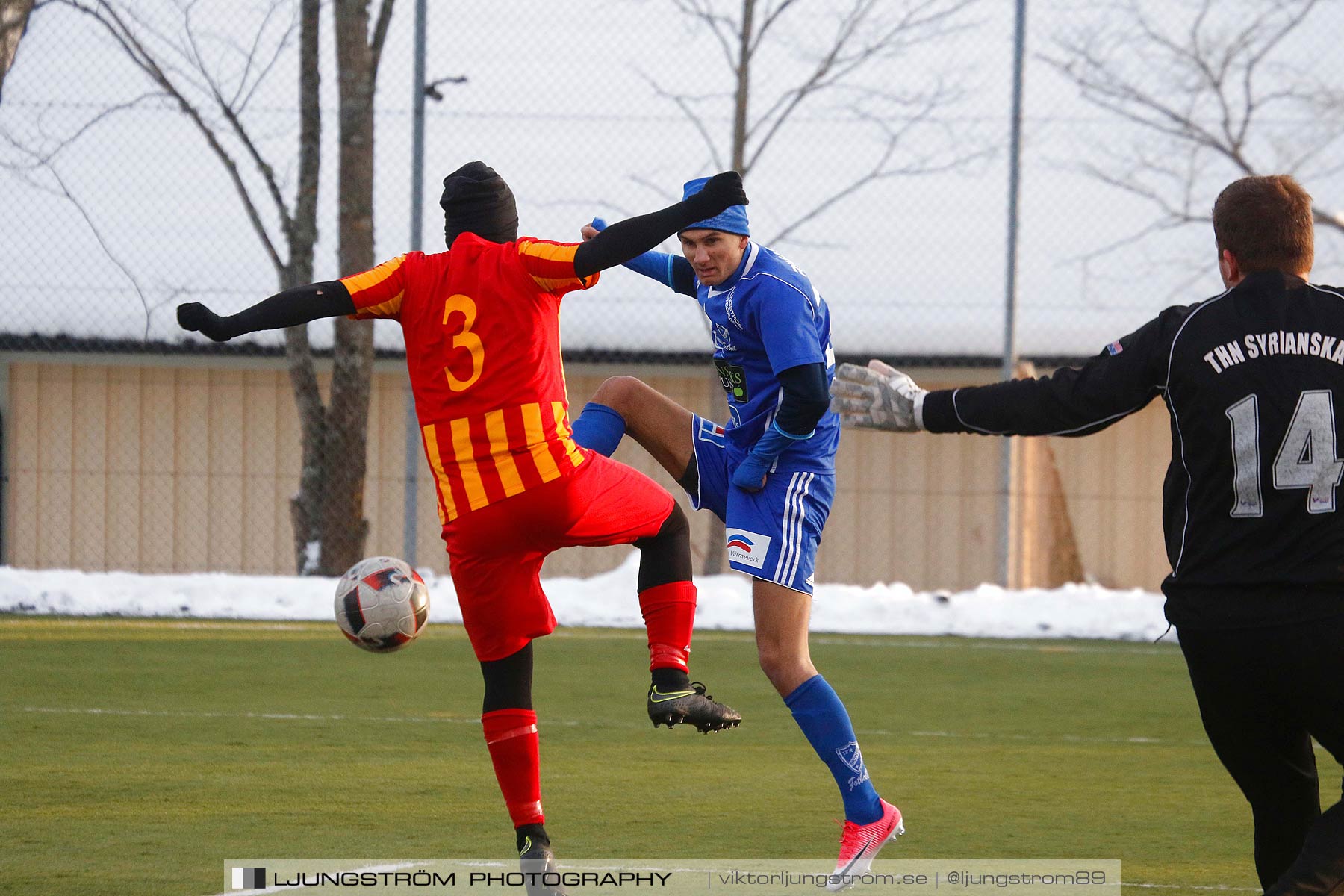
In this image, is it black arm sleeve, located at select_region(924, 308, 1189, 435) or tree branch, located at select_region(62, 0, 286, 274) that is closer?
black arm sleeve, located at select_region(924, 308, 1189, 435)

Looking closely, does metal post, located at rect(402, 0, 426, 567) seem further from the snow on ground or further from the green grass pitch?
the green grass pitch

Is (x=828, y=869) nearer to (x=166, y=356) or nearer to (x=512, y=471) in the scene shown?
(x=512, y=471)

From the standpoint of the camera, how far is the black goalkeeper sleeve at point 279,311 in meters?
4.77

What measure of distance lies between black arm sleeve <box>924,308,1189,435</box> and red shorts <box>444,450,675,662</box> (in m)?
1.43

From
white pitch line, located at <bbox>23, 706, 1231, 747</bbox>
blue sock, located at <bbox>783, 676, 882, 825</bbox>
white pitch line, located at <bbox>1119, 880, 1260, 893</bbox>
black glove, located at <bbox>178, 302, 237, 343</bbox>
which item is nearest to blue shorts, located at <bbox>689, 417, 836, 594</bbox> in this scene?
blue sock, located at <bbox>783, 676, 882, 825</bbox>

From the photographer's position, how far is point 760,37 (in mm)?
14977

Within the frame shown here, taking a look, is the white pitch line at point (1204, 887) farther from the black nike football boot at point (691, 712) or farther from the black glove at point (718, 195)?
the black glove at point (718, 195)

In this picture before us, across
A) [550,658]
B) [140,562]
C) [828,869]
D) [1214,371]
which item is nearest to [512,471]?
[828,869]

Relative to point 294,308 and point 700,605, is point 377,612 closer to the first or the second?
point 294,308

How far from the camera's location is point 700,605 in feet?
41.8

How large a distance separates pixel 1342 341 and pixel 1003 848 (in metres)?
2.46

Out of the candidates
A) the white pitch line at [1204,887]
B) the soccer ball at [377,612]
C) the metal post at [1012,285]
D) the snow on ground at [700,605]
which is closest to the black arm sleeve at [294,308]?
the soccer ball at [377,612]

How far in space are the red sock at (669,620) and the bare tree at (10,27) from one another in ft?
33.9

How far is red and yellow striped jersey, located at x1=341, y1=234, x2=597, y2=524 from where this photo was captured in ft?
15.8
